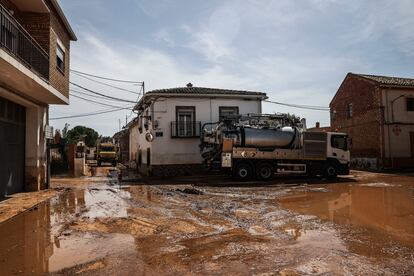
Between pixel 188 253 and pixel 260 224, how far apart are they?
9.01ft

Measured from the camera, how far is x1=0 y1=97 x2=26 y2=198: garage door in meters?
12.3

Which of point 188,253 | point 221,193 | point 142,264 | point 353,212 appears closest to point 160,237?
point 188,253

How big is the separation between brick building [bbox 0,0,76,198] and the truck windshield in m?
13.9

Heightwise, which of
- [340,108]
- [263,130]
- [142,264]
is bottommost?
[142,264]

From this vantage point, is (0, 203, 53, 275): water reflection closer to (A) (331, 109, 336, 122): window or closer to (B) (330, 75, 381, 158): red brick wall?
(B) (330, 75, 381, 158): red brick wall

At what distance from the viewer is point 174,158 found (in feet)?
73.2

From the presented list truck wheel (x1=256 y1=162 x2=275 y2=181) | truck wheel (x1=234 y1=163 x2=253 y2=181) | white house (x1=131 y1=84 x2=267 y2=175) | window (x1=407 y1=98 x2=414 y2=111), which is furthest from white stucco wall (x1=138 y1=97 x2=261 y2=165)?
window (x1=407 y1=98 x2=414 y2=111)

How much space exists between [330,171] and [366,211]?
33.6 feet

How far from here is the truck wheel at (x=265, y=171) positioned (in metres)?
19.1

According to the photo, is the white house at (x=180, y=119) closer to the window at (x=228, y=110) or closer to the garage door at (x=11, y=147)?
the window at (x=228, y=110)

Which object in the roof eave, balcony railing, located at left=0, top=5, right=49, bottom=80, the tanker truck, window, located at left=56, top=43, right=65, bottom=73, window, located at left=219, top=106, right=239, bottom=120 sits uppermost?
the roof eave

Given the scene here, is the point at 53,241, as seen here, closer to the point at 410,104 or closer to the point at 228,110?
the point at 228,110

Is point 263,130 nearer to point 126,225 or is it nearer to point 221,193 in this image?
point 221,193

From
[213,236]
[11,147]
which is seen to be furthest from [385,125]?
[11,147]
